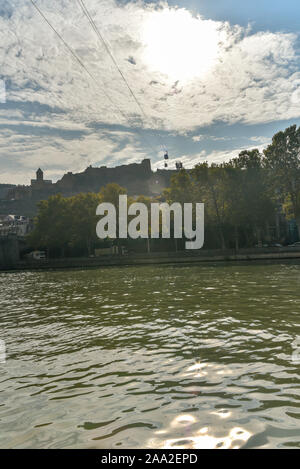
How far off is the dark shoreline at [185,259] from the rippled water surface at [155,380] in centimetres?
3415

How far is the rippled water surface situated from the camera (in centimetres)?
532

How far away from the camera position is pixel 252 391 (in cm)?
657

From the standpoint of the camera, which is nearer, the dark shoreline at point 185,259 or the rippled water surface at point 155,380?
the rippled water surface at point 155,380

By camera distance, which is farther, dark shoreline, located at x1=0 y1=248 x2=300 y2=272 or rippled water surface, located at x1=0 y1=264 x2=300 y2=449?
dark shoreline, located at x1=0 y1=248 x2=300 y2=272

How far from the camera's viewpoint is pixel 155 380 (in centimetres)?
739

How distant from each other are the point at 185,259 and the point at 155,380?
144 ft

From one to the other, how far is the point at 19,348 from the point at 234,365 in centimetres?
631

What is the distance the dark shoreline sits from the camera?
47750 mm

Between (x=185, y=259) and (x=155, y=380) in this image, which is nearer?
(x=155, y=380)

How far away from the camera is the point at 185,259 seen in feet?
167

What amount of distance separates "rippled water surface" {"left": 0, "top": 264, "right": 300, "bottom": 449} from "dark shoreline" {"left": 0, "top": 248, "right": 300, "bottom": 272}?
34149 mm

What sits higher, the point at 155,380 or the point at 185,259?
the point at 155,380

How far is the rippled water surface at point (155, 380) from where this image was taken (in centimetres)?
532
